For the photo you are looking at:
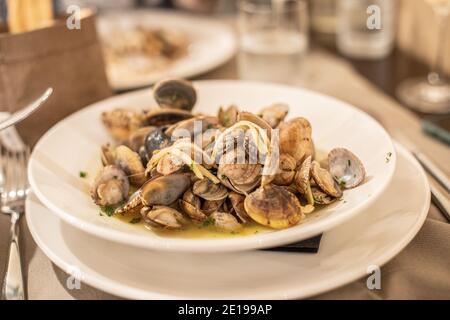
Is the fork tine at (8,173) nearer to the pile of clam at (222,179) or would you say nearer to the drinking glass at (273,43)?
the pile of clam at (222,179)

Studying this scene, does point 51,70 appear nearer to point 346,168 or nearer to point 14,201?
point 14,201

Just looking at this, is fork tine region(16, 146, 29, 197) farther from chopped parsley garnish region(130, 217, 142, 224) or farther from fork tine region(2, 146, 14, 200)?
chopped parsley garnish region(130, 217, 142, 224)

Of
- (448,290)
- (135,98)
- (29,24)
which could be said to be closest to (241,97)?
(135,98)

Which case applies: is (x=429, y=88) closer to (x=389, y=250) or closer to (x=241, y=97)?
(x=241, y=97)

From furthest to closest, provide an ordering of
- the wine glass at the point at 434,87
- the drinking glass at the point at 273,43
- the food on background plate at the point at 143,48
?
the food on background plate at the point at 143,48 < the drinking glass at the point at 273,43 < the wine glass at the point at 434,87

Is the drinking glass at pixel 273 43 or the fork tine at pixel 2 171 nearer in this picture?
the fork tine at pixel 2 171

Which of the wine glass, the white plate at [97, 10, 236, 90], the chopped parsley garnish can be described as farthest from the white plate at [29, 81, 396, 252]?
the wine glass

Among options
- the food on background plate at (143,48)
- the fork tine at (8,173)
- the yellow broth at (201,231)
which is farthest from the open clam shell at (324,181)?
the food on background plate at (143,48)
